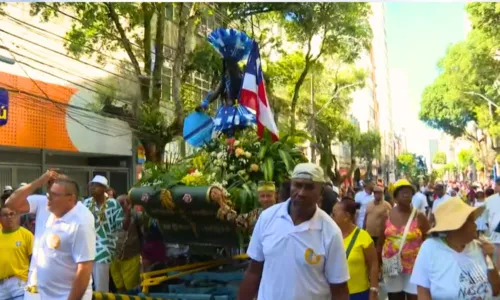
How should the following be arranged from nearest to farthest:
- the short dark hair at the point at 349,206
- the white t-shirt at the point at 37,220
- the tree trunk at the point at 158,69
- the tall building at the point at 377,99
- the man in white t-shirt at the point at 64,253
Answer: the man in white t-shirt at the point at 64,253 < the white t-shirt at the point at 37,220 < the short dark hair at the point at 349,206 < the tree trunk at the point at 158,69 < the tall building at the point at 377,99

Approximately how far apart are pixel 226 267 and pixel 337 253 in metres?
4.11

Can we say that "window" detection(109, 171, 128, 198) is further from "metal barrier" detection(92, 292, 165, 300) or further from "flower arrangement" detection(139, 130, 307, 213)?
"metal barrier" detection(92, 292, 165, 300)

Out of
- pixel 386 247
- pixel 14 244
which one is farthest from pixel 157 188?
pixel 386 247

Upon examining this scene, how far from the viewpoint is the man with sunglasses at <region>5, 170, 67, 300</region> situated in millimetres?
4957

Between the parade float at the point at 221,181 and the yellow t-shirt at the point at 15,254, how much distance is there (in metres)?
1.27

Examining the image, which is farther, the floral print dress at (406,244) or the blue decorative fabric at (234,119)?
the blue decorative fabric at (234,119)

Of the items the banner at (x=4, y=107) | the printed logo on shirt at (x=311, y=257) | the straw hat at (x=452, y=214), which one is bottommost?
the printed logo on shirt at (x=311, y=257)

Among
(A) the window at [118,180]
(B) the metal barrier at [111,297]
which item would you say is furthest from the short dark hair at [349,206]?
(A) the window at [118,180]

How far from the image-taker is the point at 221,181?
22.3 feet

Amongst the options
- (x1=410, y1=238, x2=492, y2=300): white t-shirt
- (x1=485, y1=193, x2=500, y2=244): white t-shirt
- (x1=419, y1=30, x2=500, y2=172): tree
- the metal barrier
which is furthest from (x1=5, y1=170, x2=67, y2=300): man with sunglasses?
(x1=419, y1=30, x2=500, y2=172): tree

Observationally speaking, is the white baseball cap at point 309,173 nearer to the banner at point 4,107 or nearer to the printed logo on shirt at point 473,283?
the printed logo on shirt at point 473,283

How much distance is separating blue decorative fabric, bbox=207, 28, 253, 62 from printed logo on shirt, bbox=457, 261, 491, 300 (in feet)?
14.7

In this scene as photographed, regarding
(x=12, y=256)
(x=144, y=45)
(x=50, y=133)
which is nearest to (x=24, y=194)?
(x=12, y=256)

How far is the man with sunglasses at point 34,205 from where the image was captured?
496 cm
